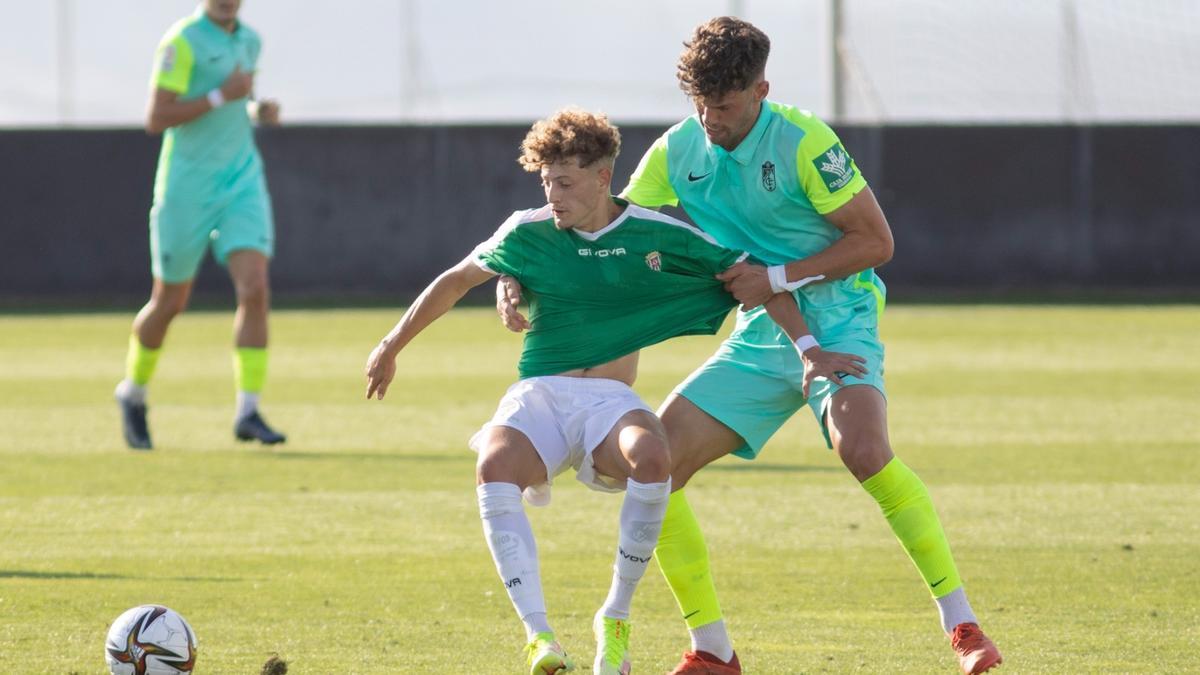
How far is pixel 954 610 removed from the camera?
5566 millimetres

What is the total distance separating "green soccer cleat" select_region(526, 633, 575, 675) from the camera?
5023 millimetres

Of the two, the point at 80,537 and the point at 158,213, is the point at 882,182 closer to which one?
the point at 158,213

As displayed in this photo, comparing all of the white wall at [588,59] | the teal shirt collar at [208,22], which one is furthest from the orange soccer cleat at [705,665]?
the white wall at [588,59]

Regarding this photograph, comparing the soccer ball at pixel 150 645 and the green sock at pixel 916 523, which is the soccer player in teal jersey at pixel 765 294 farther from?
the soccer ball at pixel 150 645

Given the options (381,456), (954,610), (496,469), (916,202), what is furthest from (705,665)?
(916,202)

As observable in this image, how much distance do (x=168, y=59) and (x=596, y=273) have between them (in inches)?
230

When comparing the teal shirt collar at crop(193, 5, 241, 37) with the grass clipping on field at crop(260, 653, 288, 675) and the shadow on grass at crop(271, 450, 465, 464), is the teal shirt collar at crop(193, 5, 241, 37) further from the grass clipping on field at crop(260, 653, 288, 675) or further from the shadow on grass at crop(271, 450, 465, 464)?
the grass clipping on field at crop(260, 653, 288, 675)

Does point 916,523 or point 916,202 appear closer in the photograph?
point 916,523

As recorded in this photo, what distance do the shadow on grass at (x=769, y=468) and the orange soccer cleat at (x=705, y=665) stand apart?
4284 mm

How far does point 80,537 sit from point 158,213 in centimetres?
347

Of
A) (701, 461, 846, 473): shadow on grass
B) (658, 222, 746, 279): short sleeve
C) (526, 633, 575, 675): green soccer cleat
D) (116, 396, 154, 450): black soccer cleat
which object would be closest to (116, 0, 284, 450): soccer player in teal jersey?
(116, 396, 154, 450): black soccer cleat

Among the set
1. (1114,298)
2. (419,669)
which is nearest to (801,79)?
(1114,298)

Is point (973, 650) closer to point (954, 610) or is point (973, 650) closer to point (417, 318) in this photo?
point (954, 610)

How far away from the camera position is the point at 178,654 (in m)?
5.27
